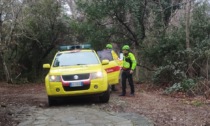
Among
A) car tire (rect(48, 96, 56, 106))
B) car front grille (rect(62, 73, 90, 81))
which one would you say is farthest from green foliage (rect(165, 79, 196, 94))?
car tire (rect(48, 96, 56, 106))

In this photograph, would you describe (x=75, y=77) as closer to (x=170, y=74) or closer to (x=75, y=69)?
(x=75, y=69)

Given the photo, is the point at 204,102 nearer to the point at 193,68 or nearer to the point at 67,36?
the point at 193,68

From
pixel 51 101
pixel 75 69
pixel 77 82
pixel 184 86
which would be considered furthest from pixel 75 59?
pixel 184 86

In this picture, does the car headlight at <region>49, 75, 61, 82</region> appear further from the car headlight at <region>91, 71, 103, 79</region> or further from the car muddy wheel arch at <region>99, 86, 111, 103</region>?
the car muddy wheel arch at <region>99, 86, 111, 103</region>

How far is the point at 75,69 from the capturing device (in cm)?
1155

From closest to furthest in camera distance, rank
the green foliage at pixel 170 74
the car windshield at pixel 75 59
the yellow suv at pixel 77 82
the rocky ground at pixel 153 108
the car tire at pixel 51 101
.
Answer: the rocky ground at pixel 153 108 → the yellow suv at pixel 77 82 → the car tire at pixel 51 101 → the car windshield at pixel 75 59 → the green foliage at pixel 170 74

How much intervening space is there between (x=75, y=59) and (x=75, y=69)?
1081mm

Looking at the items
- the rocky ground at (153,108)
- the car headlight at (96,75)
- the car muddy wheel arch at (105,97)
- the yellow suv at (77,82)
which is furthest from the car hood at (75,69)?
the rocky ground at (153,108)

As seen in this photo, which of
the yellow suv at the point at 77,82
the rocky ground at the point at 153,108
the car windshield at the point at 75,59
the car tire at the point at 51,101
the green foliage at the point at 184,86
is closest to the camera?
the rocky ground at the point at 153,108

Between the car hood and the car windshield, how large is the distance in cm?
47

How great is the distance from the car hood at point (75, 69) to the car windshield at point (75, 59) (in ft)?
1.55

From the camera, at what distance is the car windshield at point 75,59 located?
40.7 feet

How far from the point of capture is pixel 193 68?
15898 millimetres

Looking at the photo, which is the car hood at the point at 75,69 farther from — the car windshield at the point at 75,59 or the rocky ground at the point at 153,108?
the rocky ground at the point at 153,108
